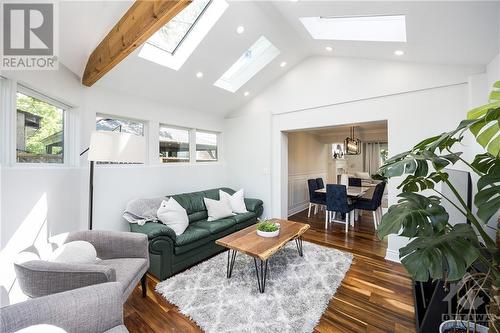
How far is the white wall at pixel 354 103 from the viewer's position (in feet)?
9.14

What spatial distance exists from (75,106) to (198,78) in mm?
1777

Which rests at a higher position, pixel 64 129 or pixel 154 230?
pixel 64 129

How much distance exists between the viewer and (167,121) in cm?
380

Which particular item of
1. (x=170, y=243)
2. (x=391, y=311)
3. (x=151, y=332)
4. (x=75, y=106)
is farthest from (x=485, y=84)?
(x=75, y=106)

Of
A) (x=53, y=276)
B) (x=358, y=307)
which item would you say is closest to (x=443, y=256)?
(x=358, y=307)

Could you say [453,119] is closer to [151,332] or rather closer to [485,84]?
[485,84]

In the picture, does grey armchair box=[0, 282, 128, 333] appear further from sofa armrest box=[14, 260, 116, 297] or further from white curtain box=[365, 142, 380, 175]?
white curtain box=[365, 142, 380, 175]

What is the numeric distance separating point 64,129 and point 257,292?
3.07m

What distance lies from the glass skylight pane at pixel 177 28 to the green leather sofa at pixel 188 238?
2.39 meters

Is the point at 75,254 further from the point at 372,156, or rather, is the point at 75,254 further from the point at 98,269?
the point at 372,156

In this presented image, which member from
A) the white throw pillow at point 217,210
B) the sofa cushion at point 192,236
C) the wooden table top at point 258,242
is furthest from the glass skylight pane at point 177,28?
the wooden table top at point 258,242

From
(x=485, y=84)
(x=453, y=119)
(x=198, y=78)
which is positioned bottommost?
(x=453, y=119)

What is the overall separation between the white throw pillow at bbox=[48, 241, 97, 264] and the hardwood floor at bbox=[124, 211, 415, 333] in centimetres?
72

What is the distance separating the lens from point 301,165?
609 centimetres
